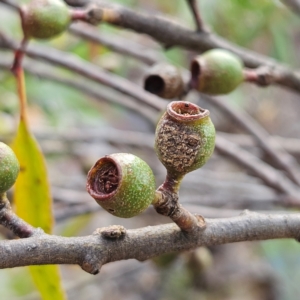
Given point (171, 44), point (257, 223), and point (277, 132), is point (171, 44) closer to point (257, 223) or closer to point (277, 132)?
point (257, 223)

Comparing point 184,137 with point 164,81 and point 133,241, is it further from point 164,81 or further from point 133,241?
point 164,81

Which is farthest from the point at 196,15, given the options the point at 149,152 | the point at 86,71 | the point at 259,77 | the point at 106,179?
the point at 149,152

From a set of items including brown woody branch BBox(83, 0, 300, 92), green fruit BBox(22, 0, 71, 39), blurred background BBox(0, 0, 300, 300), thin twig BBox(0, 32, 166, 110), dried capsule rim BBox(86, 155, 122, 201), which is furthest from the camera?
blurred background BBox(0, 0, 300, 300)

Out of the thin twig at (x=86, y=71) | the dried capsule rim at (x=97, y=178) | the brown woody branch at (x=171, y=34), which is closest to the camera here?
the dried capsule rim at (x=97, y=178)

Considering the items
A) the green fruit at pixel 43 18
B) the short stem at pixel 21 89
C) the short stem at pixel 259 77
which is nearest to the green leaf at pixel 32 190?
the short stem at pixel 21 89

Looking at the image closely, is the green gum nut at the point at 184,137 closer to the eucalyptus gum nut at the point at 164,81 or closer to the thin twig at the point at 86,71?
the eucalyptus gum nut at the point at 164,81

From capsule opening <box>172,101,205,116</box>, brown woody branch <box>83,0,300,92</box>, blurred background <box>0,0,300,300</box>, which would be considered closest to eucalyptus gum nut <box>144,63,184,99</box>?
brown woody branch <box>83,0,300,92</box>

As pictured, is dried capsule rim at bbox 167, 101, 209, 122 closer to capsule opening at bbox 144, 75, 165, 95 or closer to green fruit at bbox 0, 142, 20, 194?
green fruit at bbox 0, 142, 20, 194
